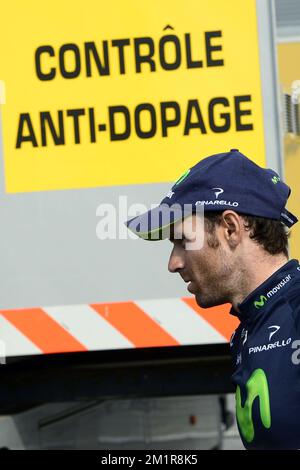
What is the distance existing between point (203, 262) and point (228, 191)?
0.16 metres

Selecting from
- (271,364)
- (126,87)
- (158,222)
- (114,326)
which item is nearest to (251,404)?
(271,364)

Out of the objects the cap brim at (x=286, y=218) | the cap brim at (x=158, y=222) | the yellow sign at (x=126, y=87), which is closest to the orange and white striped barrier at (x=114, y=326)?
the yellow sign at (x=126, y=87)

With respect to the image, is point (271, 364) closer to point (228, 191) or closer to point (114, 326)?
point (228, 191)

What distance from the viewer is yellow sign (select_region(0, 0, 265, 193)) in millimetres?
3121

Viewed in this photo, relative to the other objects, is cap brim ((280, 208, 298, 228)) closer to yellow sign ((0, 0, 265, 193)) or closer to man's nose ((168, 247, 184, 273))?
man's nose ((168, 247, 184, 273))

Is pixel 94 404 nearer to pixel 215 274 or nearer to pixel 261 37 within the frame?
pixel 261 37

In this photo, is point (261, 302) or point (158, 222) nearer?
point (261, 302)

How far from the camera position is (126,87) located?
10.3 feet

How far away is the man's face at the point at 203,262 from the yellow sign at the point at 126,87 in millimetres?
1176

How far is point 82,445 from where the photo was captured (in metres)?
4.35

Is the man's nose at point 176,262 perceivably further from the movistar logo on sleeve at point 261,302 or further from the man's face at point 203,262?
the movistar logo on sleeve at point 261,302

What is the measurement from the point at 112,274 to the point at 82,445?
4.74ft

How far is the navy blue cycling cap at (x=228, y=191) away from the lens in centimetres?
186

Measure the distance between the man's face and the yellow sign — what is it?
3.86 feet
